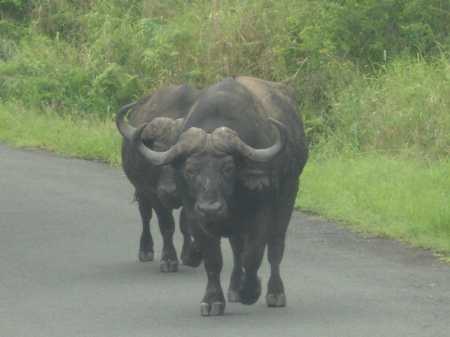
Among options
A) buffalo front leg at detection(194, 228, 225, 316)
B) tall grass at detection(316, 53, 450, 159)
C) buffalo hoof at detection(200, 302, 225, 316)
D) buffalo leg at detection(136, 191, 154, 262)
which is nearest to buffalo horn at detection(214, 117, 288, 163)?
buffalo front leg at detection(194, 228, 225, 316)

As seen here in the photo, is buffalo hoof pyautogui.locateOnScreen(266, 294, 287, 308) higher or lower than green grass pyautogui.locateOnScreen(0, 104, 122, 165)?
higher

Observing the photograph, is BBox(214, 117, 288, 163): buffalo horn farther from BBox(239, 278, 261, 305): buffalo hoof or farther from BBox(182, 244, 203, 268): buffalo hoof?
BBox(182, 244, 203, 268): buffalo hoof

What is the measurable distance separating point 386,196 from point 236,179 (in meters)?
4.56

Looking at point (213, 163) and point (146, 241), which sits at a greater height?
point (213, 163)

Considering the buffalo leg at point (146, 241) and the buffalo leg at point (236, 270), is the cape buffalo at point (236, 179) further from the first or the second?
the buffalo leg at point (146, 241)

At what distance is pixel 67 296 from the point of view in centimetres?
842

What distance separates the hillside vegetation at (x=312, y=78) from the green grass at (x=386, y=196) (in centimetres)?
2

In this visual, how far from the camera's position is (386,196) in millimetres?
11719

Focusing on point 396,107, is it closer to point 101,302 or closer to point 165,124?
point 165,124

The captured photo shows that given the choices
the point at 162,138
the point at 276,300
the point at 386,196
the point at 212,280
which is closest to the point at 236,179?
the point at 212,280

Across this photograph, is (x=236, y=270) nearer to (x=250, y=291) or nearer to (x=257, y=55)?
(x=250, y=291)

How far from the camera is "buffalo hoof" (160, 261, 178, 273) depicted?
31.1 feet

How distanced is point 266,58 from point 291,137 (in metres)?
9.94

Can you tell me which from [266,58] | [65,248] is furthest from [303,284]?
[266,58]
